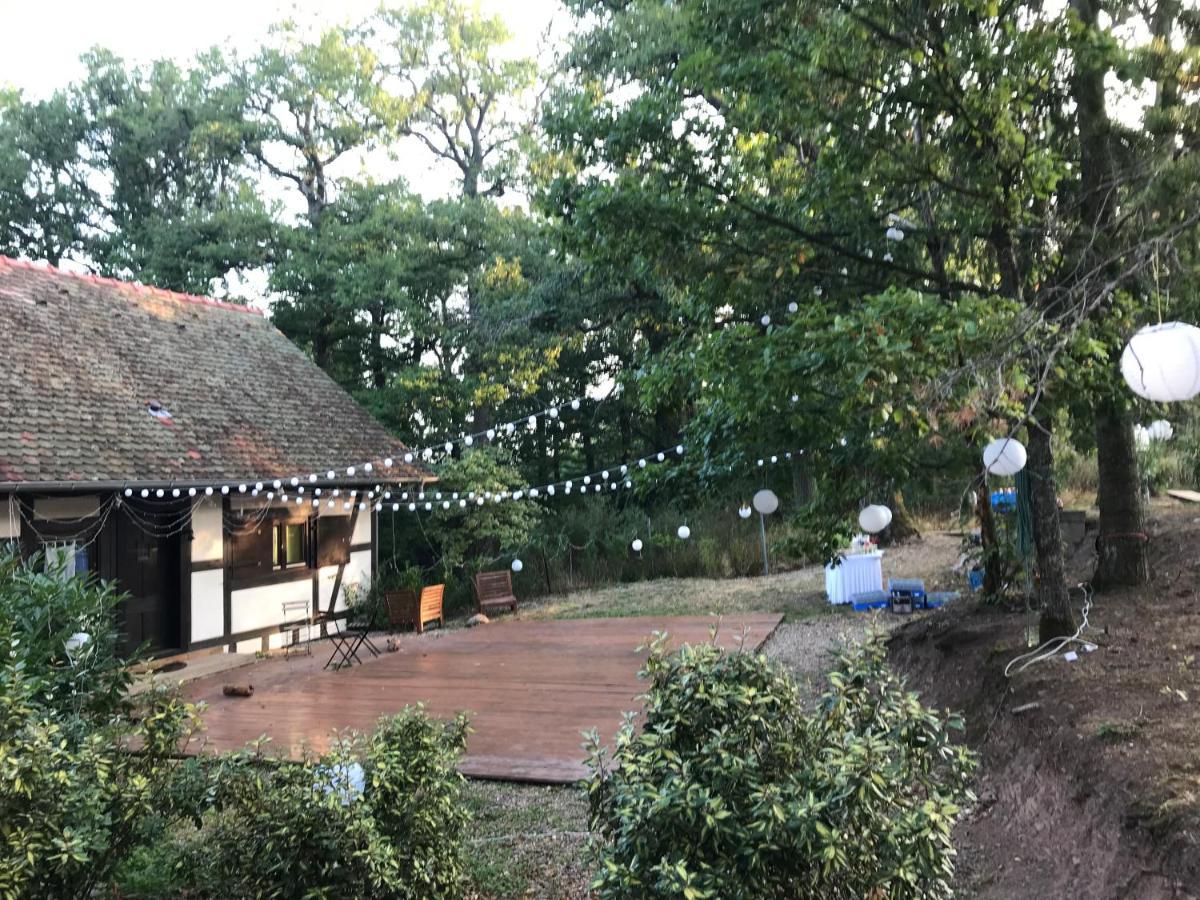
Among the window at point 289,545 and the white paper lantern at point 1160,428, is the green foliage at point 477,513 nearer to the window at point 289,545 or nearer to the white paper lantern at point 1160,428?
the window at point 289,545

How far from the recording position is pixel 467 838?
4.48 meters

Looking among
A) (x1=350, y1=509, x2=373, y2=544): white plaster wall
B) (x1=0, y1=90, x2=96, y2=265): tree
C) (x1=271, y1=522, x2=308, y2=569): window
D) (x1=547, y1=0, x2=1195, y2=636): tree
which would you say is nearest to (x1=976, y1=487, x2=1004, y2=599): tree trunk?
(x1=547, y1=0, x2=1195, y2=636): tree

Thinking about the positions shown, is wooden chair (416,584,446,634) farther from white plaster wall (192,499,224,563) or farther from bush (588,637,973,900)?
bush (588,637,973,900)

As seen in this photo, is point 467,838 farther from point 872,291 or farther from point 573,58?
point 573,58

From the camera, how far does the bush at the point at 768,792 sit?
2346 millimetres

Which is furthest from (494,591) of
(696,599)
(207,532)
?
(207,532)

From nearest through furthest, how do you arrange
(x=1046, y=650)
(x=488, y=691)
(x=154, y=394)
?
1. (x=1046, y=650)
2. (x=488, y=691)
3. (x=154, y=394)

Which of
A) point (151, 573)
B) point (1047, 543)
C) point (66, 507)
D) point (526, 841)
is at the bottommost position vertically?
point (526, 841)

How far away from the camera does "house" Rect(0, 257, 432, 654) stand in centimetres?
901

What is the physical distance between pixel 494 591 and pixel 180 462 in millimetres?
5551

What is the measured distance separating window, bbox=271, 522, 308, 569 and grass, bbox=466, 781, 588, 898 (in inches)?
280

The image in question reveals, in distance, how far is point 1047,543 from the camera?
562 cm

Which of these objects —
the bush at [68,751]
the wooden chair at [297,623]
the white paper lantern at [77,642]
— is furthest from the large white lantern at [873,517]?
the wooden chair at [297,623]

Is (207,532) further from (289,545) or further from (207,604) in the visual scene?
(289,545)
